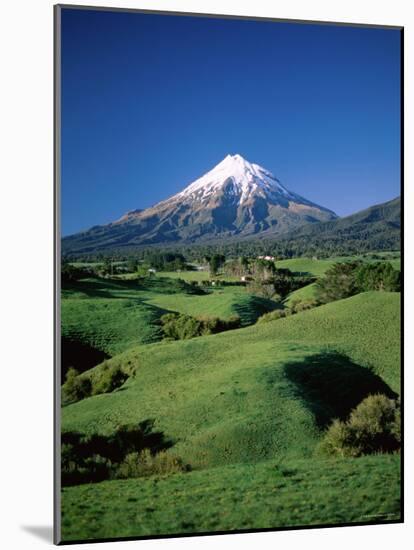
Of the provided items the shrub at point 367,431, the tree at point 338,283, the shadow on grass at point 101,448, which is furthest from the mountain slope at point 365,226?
the shadow on grass at point 101,448

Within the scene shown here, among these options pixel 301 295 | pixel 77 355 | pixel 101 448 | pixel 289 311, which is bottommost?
pixel 101 448

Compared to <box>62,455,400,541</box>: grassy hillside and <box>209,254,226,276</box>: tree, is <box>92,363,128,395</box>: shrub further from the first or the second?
<box>209,254,226,276</box>: tree

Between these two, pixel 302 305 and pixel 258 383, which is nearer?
pixel 258 383

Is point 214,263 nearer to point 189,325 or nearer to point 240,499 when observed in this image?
point 189,325

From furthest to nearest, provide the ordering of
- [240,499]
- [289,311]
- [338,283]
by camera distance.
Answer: [338,283]
[289,311]
[240,499]

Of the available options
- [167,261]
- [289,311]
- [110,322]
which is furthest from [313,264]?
[110,322]

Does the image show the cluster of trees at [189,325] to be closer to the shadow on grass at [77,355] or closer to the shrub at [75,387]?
the shadow on grass at [77,355]

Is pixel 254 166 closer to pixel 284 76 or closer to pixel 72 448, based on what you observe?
pixel 284 76
